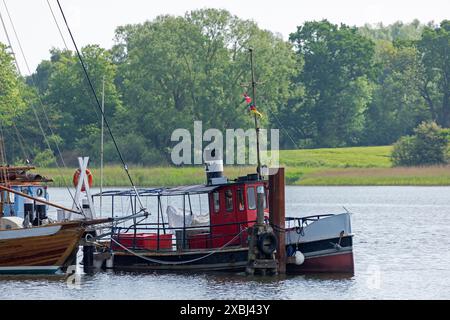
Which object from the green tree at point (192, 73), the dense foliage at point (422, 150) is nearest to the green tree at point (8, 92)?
the green tree at point (192, 73)

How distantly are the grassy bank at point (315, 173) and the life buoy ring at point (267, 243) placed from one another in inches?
1764

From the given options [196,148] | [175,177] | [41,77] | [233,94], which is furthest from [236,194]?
[41,77]

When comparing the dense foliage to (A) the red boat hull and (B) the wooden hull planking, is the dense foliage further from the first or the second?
(B) the wooden hull planking

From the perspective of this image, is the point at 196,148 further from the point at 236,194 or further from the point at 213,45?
the point at 236,194

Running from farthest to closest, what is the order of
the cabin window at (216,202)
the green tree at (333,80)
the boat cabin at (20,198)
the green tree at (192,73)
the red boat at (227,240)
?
the green tree at (333,80) < the green tree at (192,73) < the boat cabin at (20,198) < the cabin window at (216,202) < the red boat at (227,240)

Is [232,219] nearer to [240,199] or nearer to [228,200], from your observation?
[228,200]

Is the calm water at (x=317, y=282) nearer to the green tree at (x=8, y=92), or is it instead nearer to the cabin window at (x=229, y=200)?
the cabin window at (x=229, y=200)

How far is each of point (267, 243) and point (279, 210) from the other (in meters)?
1.28

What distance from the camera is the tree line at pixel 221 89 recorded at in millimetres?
118875

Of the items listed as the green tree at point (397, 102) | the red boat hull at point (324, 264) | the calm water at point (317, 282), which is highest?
the green tree at point (397, 102)

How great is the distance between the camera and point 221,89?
393 feet

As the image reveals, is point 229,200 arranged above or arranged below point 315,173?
above

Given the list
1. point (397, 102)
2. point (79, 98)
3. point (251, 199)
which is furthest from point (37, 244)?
point (397, 102)

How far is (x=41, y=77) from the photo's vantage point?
568ft
